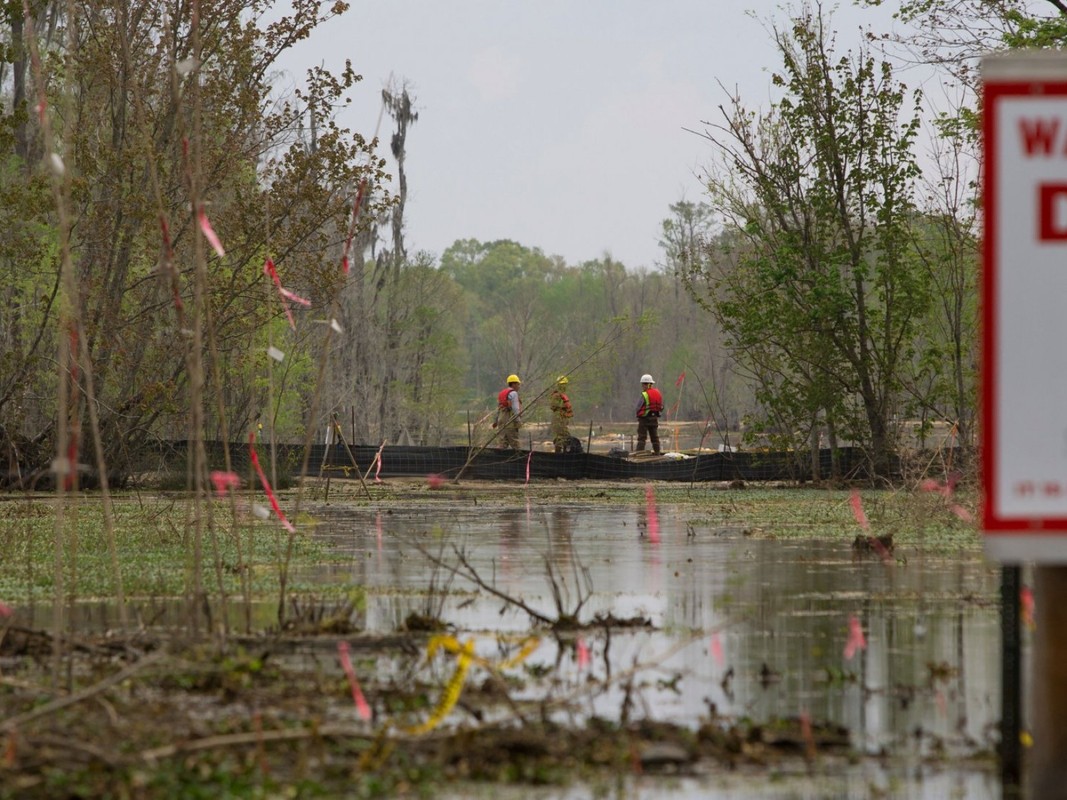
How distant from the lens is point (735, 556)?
1465 centimetres

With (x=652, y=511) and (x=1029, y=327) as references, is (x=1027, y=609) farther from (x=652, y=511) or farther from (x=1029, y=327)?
(x=652, y=511)

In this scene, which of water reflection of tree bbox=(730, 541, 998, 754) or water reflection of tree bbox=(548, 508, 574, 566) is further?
water reflection of tree bbox=(548, 508, 574, 566)

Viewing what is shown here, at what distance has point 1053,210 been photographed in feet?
14.8

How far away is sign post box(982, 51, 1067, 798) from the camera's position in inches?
175

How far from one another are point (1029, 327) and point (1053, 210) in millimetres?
313

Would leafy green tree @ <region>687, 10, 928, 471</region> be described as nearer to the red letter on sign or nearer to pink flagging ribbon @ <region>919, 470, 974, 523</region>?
pink flagging ribbon @ <region>919, 470, 974, 523</region>

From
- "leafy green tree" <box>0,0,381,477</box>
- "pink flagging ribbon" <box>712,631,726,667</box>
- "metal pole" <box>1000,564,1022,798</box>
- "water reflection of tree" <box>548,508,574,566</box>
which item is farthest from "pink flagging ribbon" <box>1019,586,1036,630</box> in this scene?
"leafy green tree" <box>0,0,381,477</box>

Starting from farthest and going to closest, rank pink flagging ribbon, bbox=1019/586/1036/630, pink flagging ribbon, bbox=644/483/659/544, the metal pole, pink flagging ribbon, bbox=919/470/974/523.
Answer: pink flagging ribbon, bbox=644/483/659/544
pink flagging ribbon, bbox=919/470/974/523
pink flagging ribbon, bbox=1019/586/1036/630
the metal pole

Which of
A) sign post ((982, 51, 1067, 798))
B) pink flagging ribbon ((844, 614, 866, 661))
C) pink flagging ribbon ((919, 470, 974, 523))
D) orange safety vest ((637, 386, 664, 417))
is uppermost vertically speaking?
orange safety vest ((637, 386, 664, 417))

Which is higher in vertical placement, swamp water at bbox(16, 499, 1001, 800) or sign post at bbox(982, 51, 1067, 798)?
sign post at bbox(982, 51, 1067, 798)

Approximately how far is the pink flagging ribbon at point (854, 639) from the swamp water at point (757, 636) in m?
0.04

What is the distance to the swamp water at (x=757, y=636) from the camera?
5.76 meters

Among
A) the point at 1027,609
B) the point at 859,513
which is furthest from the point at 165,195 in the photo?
the point at 1027,609

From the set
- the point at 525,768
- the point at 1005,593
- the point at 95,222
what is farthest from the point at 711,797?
the point at 95,222
